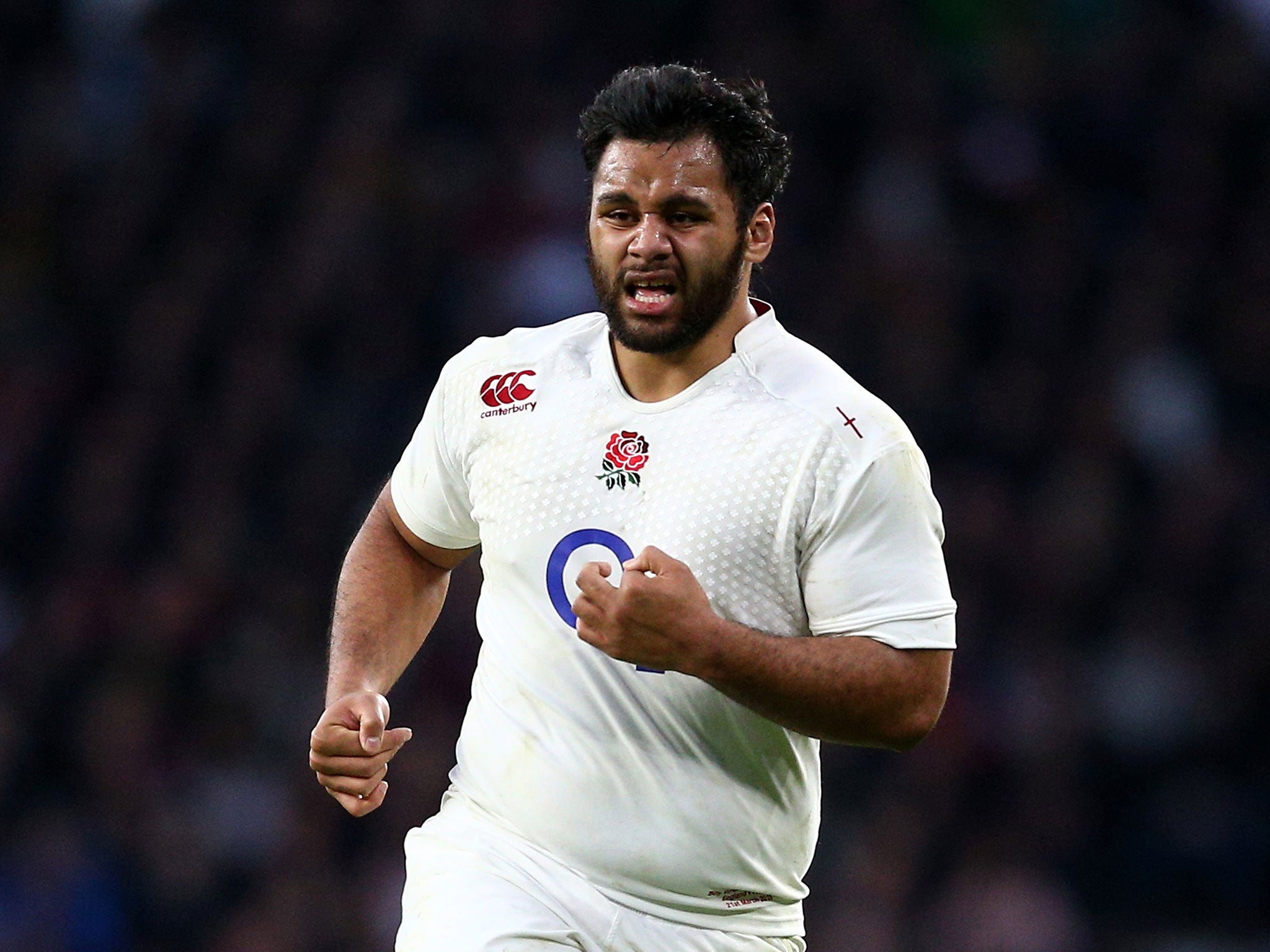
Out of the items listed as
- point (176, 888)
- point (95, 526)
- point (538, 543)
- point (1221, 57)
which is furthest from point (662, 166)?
point (1221, 57)

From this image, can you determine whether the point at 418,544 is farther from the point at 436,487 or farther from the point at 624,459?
the point at 624,459

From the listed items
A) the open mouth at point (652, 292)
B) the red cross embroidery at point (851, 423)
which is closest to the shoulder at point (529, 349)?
the open mouth at point (652, 292)

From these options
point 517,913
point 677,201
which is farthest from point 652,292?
point 517,913

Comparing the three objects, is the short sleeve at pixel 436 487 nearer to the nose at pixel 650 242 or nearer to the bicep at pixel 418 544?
the bicep at pixel 418 544

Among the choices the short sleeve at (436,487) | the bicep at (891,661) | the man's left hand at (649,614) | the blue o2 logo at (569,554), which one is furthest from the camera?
the short sleeve at (436,487)

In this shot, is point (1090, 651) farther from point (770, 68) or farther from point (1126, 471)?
point (770, 68)

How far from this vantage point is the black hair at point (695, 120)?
3.41 meters

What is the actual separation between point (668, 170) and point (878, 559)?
0.86m

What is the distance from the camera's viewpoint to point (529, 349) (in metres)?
3.66

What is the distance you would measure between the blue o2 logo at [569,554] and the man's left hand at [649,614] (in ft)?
1.20

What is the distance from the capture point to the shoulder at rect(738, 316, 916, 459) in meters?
3.23

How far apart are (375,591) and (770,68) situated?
19.7 feet

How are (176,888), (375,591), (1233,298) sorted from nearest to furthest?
(375,591) → (176,888) → (1233,298)

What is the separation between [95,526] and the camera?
8.06 meters
